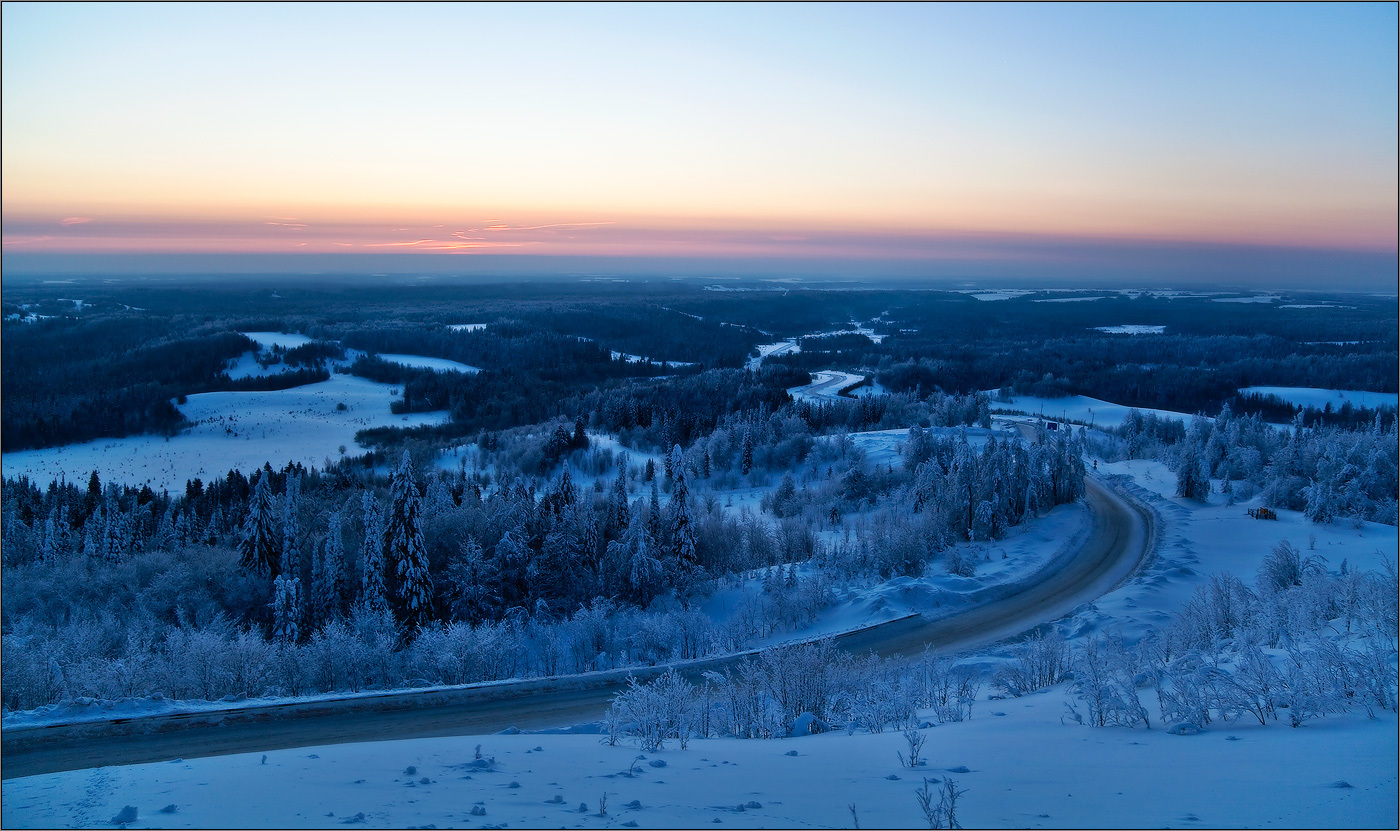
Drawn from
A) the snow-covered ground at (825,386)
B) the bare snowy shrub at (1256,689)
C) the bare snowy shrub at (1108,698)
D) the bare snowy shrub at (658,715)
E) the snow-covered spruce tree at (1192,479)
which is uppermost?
the bare snowy shrub at (1256,689)

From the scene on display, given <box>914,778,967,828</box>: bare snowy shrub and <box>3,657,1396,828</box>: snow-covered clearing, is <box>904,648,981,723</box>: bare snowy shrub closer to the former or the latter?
<box>3,657,1396,828</box>: snow-covered clearing

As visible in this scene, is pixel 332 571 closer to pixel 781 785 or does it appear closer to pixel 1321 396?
pixel 781 785

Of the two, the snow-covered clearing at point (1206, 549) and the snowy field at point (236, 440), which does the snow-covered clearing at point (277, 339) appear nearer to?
the snowy field at point (236, 440)

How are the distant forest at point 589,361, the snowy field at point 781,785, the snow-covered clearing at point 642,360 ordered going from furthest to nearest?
the snow-covered clearing at point 642,360
the distant forest at point 589,361
the snowy field at point 781,785

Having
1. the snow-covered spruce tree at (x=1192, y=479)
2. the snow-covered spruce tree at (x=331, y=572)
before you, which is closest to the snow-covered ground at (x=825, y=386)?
the snow-covered spruce tree at (x=1192, y=479)

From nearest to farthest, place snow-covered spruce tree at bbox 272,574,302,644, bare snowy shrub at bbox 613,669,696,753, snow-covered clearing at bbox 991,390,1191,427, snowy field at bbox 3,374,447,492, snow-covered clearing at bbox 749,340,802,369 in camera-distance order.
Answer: bare snowy shrub at bbox 613,669,696,753, snow-covered spruce tree at bbox 272,574,302,644, snowy field at bbox 3,374,447,492, snow-covered clearing at bbox 991,390,1191,427, snow-covered clearing at bbox 749,340,802,369

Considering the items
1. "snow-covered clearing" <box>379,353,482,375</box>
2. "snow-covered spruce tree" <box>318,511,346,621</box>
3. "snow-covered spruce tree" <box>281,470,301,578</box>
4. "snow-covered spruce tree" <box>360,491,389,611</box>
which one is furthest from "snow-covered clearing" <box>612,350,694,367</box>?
"snow-covered spruce tree" <box>360,491,389,611</box>
